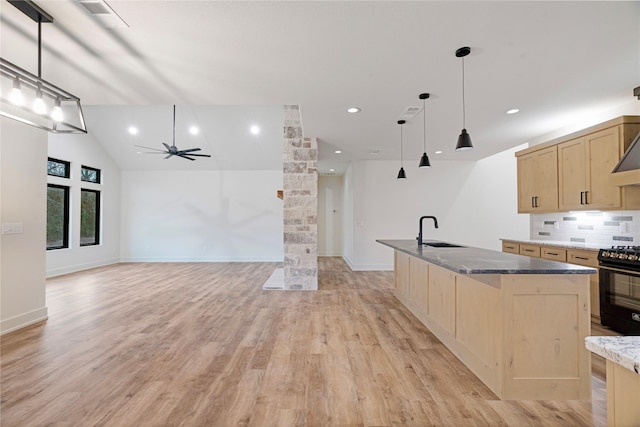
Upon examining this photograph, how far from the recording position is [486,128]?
15.5ft

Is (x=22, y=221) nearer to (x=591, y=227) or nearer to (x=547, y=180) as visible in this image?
(x=547, y=180)

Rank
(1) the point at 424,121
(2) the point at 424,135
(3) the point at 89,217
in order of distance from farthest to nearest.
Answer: (3) the point at 89,217, (2) the point at 424,135, (1) the point at 424,121

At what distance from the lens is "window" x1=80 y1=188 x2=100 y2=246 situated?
7.65m

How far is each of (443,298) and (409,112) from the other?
2.42 meters

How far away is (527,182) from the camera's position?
489cm

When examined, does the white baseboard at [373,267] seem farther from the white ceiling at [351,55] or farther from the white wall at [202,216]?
the white ceiling at [351,55]

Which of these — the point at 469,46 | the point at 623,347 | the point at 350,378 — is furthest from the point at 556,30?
the point at 350,378

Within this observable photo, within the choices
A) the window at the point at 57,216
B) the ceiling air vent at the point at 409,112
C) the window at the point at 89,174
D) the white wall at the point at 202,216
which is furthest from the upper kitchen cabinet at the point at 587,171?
the window at the point at 89,174

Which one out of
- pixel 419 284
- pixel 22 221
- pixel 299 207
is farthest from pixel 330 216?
pixel 22 221

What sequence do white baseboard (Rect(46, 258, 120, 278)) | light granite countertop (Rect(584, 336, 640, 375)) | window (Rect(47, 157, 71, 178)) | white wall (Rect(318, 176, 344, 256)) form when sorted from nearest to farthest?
light granite countertop (Rect(584, 336, 640, 375)) → white baseboard (Rect(46, 258, 120, 278)) → window (Rect(47, 157, 71, 178)) → white wall (Rect(318, 176, 344, 256))

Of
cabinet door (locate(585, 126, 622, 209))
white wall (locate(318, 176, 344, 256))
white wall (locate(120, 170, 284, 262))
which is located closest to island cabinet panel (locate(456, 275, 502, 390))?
cabinet door (locate(585, 126, 622, 209))

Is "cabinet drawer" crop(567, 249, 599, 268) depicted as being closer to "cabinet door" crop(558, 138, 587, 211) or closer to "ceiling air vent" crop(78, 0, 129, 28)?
"cabinet door" crop(558, 138, 587, 211)

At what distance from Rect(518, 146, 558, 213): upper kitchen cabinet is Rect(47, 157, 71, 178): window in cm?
939

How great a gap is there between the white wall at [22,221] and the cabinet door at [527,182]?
676 centimetres
